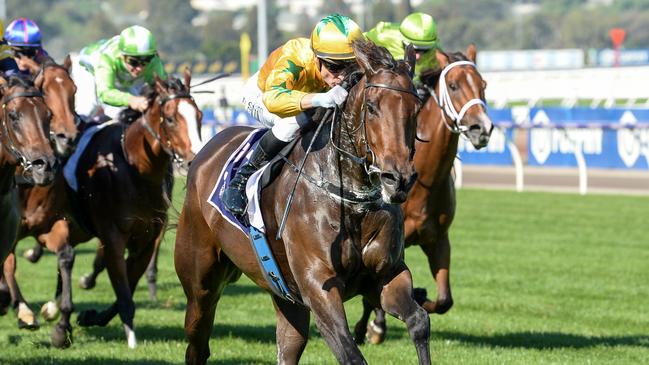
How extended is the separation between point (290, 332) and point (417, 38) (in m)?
2.68

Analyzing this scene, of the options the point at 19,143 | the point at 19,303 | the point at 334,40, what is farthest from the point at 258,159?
the point at 19,303

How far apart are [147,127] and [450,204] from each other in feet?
7.44

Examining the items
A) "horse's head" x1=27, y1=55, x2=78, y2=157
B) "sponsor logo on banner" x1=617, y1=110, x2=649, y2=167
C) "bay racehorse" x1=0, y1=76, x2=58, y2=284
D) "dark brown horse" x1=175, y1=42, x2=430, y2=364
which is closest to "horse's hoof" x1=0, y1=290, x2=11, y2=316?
"horse's head" x1=27, y1=55, x2=78, y2=157

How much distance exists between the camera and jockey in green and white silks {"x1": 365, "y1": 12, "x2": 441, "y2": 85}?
25.5 feet

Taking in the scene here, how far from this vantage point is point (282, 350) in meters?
5.84

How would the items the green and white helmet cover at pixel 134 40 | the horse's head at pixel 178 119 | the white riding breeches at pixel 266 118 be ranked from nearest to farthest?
the white riding breeches at pixel 266 118
the horse's head at pixel 178 119
the green and white helmet cover at pixel 134 40

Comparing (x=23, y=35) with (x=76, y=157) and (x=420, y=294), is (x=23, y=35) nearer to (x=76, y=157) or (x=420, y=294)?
(x=76, y=157)

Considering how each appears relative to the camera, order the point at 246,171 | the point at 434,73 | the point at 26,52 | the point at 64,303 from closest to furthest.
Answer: the point at 246,171 < the point at 434,73 < the point at 64,303 < the point at 26,52

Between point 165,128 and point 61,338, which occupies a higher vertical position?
point 165,128

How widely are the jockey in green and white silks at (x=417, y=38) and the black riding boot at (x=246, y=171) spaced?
217 centimetres

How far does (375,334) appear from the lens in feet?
25.7

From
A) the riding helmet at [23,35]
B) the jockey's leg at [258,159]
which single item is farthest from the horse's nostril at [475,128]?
the riding helmet at [23,35]

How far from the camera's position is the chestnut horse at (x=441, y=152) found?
7.40m

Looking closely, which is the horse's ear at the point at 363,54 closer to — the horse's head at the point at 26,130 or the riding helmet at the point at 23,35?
the horse's head at the point at 26,130
